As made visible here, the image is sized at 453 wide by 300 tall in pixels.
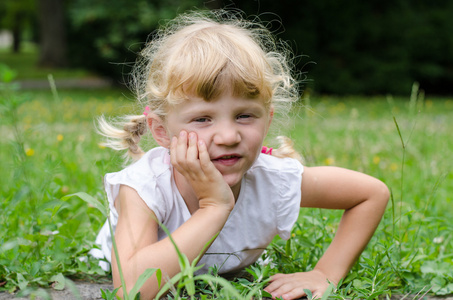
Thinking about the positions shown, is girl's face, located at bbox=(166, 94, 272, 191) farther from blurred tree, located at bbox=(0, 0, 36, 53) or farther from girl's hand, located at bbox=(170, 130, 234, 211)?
blurred tree, located at bbox=(0, 0, 36, 53)

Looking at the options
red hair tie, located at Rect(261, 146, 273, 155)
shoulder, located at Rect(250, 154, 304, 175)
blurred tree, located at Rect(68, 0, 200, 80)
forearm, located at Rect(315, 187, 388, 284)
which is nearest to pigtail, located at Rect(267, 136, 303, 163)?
red hair tie, located at Rect(261, 146, 273, 155)


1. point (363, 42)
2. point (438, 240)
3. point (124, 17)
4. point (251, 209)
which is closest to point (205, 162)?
point (251, 209)

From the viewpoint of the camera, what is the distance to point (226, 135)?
5.89 ft

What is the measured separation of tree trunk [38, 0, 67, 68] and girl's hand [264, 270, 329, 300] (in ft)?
66.0

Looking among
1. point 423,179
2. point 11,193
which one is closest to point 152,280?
point 11,193

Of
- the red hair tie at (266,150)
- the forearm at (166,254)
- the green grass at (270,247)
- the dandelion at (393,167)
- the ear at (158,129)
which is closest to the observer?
the forearm at (166,254)

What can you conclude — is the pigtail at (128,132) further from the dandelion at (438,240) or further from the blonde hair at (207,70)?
the dandelion at (438,240)

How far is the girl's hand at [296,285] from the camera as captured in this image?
1949 mm

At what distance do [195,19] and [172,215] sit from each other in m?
0.90

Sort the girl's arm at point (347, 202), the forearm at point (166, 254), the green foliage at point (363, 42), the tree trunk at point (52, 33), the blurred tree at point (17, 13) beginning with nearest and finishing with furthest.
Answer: the forearm at point (166, 254)
the girl's arm at point (347, 202)
the green foliage at point (363, 42)
the tree trunk at point (52, 33)
the blurred tree at point (17, 13)

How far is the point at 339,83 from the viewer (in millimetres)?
14117

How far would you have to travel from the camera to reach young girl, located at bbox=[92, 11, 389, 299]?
180 centimetres

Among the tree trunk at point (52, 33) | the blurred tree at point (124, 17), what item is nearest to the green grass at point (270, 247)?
the blurred tree at point (124, 17)

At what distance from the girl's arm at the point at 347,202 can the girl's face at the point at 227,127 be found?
0.41m
